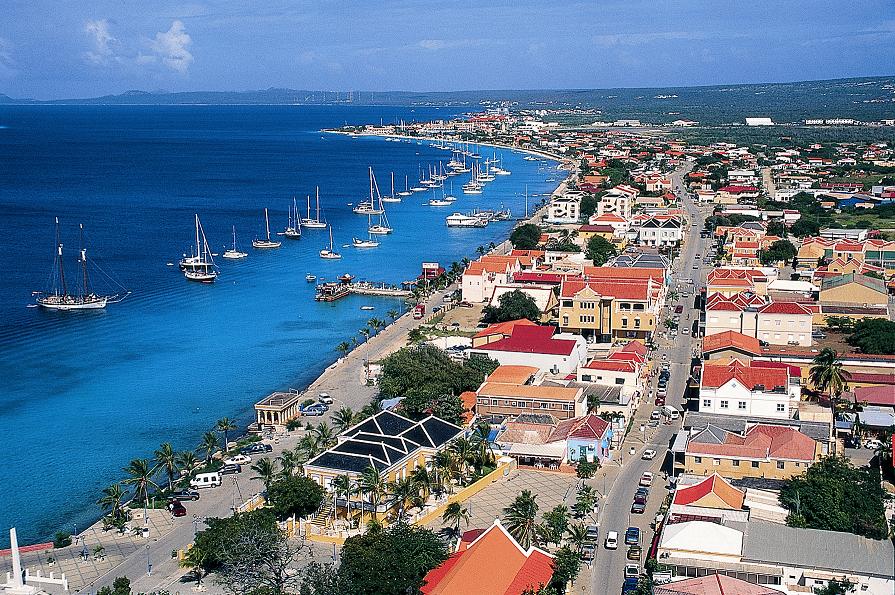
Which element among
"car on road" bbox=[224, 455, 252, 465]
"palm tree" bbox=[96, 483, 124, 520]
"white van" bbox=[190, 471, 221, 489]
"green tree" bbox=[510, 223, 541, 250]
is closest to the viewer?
"palm tree" bbox=[96, 483, 124, 520]

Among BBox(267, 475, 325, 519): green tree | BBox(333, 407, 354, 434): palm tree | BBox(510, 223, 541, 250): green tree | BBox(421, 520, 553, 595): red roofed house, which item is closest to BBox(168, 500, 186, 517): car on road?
BBox(267, 475, 325, 519): green tree

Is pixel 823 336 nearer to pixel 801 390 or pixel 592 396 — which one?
pixel 801 390

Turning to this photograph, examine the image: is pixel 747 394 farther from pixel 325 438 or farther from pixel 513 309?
pixel 513 309

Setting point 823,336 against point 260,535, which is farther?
point 823,336

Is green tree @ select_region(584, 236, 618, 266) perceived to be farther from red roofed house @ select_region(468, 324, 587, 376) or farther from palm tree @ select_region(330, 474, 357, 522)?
palm tree @ select_region(330, 474, 357, 522)

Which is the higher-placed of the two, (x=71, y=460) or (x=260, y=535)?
(x=260, y=535)

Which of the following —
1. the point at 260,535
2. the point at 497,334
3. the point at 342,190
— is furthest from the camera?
the point at 342,190

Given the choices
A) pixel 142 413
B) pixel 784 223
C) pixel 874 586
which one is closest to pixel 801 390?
pixel 874 586
